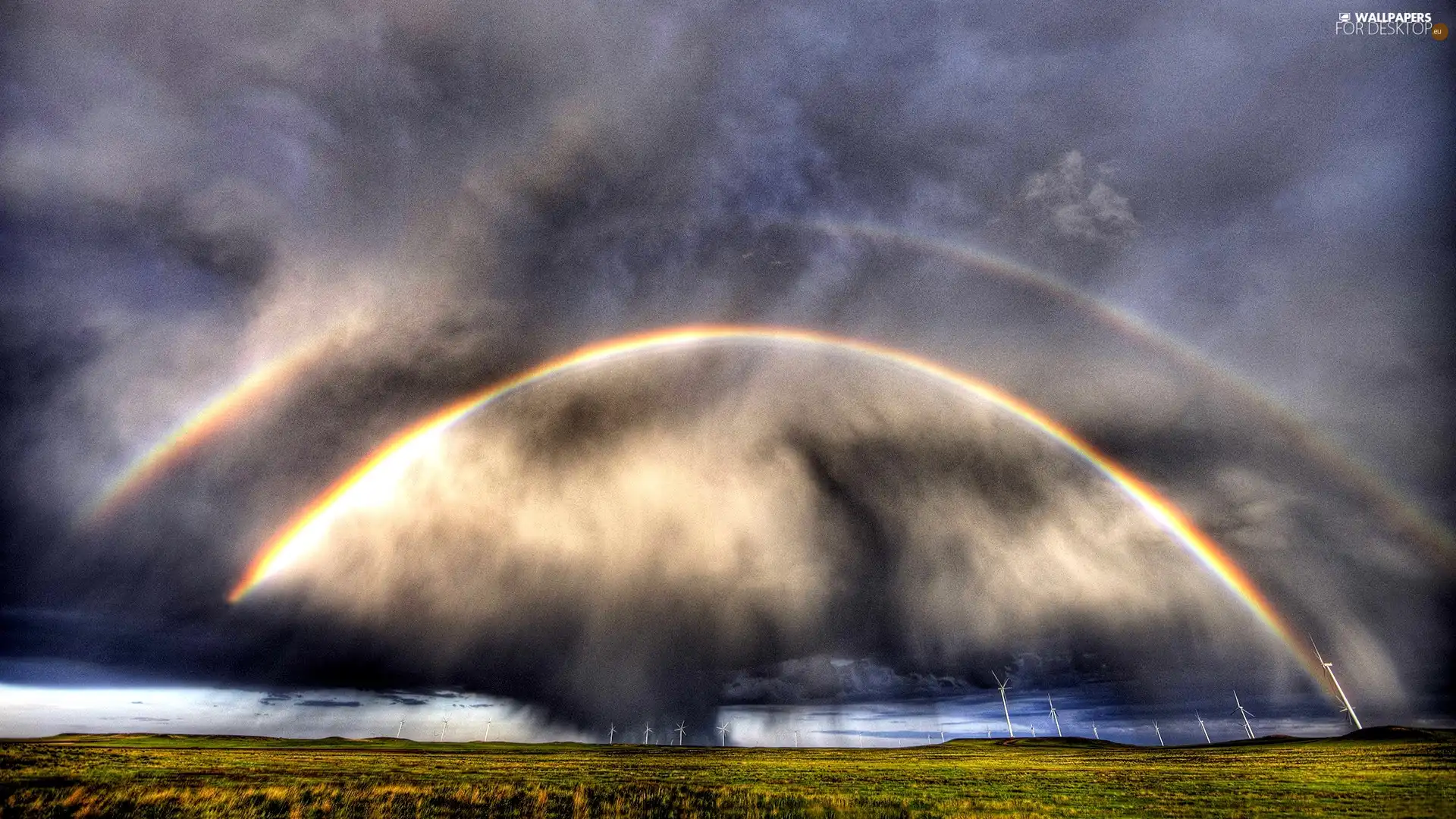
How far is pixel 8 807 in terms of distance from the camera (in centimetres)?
2748

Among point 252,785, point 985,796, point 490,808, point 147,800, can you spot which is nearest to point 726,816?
point 490,808

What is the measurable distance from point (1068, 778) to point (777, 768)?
24792 mm

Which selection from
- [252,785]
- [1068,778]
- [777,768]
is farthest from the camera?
[777,768]

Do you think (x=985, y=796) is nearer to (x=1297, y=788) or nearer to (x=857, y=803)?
(x=857, y=803)

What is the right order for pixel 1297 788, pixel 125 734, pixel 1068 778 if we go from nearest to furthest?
pixel 1297 788, pixel 1068 778, pixel 125 734

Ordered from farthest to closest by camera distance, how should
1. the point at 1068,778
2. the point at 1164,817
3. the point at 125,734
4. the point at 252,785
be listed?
the point at 125,734 → the point at 1068,778 → the point at 252,785 → the point at 1164,817

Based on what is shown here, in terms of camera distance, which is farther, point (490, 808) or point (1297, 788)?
point (1297, 788)

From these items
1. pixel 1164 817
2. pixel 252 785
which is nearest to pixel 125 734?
pixel 252 785

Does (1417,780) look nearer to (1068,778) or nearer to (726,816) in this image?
(1068,778)

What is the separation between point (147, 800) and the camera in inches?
1125

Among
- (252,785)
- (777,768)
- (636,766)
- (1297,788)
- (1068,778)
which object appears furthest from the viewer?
(636,766)

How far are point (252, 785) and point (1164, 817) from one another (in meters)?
50.3

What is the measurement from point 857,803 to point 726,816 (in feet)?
24.4

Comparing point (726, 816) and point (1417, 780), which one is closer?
point (726, 816)
